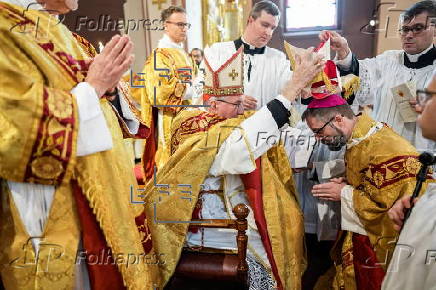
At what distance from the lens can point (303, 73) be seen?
201cm

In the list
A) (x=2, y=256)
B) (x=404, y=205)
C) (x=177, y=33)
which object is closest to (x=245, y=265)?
(x=404, y=205)

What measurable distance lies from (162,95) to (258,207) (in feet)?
7.80

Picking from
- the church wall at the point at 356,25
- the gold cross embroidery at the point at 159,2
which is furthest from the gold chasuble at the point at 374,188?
the church wall at the point at 356,25

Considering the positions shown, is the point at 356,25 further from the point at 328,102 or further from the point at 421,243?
the point at 421,243

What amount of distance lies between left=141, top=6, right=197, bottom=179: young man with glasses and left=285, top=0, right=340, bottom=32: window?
5.49m

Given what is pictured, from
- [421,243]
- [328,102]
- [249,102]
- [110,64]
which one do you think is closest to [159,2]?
[249,102]

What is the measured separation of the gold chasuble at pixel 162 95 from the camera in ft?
13.6

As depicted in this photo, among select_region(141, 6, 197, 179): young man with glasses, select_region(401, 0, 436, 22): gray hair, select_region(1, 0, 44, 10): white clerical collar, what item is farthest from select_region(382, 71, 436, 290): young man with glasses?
select_region(141, 6, 197, 179): young man with glasses

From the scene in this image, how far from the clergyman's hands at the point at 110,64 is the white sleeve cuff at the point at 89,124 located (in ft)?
0.13

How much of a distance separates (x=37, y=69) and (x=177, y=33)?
333 cm

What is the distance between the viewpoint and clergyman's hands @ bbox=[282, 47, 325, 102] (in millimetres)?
2016

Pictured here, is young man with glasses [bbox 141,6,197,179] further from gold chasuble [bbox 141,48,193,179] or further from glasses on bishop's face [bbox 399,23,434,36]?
glasses on bishop's face [bbox 399,23,434,36]

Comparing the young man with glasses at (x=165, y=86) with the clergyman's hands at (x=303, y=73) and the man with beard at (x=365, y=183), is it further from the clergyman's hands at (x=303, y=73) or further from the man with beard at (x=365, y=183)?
the clergyman's hands at (x=303, y=73)

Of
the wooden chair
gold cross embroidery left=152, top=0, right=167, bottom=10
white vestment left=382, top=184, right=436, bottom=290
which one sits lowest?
the wooden chair
